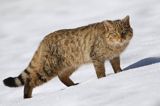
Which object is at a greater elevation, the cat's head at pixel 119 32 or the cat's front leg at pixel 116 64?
the cat's head at pixel 119 32

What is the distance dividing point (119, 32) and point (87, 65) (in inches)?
96.1

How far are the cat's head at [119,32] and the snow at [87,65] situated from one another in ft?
1.70

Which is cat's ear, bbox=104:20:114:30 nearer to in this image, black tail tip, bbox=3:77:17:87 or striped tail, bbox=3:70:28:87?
striped tail, bbox=3:70:28:87

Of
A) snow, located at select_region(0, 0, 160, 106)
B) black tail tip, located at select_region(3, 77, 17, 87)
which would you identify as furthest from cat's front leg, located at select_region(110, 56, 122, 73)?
black tail tip, located at select_region(3, 77, 17, 87)

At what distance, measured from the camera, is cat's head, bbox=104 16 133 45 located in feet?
34.4

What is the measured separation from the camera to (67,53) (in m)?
11.1

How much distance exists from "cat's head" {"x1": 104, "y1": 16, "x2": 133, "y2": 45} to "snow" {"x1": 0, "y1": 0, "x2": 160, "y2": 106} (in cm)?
52

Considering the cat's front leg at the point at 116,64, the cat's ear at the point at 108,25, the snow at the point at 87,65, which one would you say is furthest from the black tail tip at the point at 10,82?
the cat's ear at the point at 108,25

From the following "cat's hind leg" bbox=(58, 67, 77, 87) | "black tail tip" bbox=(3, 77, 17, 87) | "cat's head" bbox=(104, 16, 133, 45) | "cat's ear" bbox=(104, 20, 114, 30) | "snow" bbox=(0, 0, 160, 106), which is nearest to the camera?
"snow" bbox=(0, 0, 160, 106)

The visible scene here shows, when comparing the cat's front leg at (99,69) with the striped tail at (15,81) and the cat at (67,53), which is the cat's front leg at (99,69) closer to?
the cat at (67,53)

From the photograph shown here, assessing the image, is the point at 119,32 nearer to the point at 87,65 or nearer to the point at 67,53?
the point at 67,53

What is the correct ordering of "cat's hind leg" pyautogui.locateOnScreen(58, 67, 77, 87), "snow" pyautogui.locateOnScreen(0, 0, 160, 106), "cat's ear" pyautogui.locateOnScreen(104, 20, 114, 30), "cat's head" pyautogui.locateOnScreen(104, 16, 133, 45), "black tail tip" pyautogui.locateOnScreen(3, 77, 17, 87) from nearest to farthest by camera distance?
"snow" pyautogui.locateOnScreen(0, 0, 160, 106), "cat's head" pyautogui.locateOnScreen(104, 16, 133, 45), "cat's ear" pyautogui.locateOnScreen(104, 20, 114, 30), "black tail tip" pyautogui.locateOnScreen(3, 77, 17, 87), "cat's hind leg" pyautogui.locateOnScreen(58, 67, 77, 87)

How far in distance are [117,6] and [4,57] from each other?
431 centimetres

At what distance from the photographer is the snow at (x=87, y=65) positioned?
→ 328 inches
